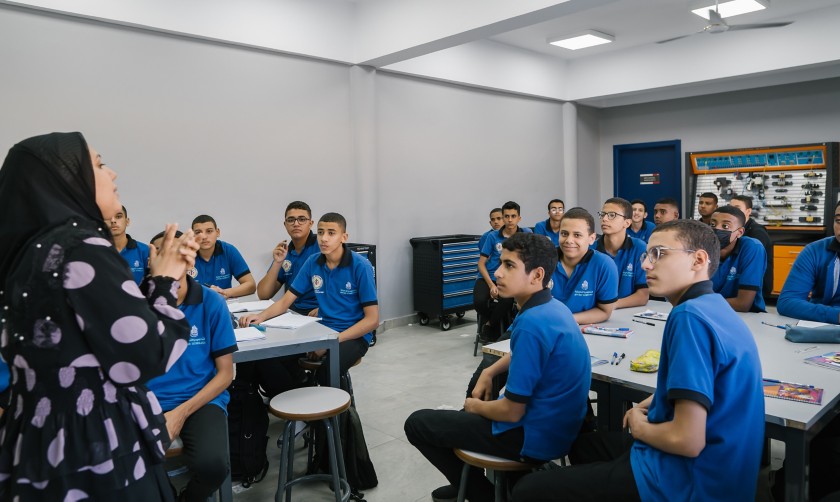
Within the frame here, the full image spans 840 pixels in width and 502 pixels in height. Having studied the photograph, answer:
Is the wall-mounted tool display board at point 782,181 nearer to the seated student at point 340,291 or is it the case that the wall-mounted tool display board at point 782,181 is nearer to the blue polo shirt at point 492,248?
the blue polo shirt at point 492,248

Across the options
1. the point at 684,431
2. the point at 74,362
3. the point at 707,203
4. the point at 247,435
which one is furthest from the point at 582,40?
the point at 74,362

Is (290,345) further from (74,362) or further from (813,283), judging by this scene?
(813,283)

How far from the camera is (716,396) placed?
1586 millimetres

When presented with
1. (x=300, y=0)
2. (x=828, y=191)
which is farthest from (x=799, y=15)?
(x=300, y=0)

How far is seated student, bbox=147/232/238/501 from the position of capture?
2.17 m

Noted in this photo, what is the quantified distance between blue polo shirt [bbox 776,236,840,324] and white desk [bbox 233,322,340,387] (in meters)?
2.52

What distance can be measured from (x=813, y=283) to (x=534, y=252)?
2067 millimetres

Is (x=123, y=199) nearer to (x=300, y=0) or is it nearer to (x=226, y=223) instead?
(x=226, y=223)

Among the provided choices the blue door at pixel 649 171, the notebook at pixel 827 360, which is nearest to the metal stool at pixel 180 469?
the notebook at pixel 827 360

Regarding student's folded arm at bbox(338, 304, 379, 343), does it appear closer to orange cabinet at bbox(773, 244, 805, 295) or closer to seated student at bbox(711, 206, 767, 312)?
seated student at bbox(711, 206, 767, 312)

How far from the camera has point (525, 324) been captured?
2031 millimetres

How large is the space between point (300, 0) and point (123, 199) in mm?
2546

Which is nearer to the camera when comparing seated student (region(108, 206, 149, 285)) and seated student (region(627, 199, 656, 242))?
seated student (region(108, 206, 149, 285))

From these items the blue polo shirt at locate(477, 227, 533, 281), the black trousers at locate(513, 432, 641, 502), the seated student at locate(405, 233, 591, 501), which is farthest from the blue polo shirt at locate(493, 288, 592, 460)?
the blue polo shirt at locate(477, 227, 533, 281)
